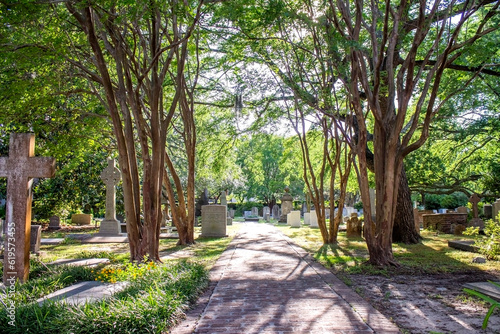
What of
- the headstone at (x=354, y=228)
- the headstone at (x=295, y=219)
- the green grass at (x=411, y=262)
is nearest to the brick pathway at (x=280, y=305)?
the green grass at (x=411, y=262)

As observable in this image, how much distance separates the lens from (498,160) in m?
22.9

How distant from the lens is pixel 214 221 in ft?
59.6

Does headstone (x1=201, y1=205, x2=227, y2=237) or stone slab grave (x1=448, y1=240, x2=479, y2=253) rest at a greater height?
headstone (x1=201, y1=205, x2=227, y2=237)

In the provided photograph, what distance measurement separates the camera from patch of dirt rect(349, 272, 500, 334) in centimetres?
448

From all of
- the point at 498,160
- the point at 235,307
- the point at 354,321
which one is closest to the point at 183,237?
the point at 235,307

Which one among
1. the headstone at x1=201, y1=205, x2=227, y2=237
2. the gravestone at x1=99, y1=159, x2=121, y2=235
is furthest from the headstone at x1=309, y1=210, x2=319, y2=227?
the gravestone at x1=99, y1=159, x2=121, y2=235

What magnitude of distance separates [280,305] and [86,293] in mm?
2556

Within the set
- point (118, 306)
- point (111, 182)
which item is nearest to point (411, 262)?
point (118, 306)

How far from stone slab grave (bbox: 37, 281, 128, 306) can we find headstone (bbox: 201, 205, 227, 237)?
12116mm

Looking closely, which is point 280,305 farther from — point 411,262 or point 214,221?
point 214,221

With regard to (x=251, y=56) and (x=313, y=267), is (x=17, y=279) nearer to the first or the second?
(x=313, y=267)

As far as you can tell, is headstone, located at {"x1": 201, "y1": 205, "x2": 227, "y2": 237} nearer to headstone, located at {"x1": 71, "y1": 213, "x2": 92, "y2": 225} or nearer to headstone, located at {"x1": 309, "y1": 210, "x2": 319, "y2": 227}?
headstone, located at {"x1": 309, "y1": 210, "x2": 319, "y2": 227}

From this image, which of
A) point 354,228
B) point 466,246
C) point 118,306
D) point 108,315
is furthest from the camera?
point 354,228

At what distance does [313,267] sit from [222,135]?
10.5 metres
